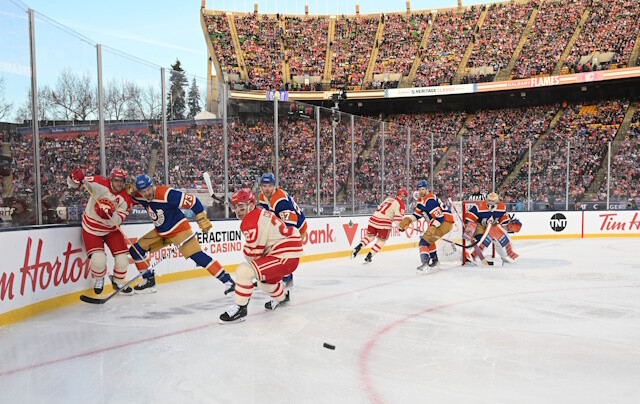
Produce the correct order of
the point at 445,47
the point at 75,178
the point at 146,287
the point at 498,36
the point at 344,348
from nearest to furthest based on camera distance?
the point at 344,348 → the point at 75,178 → the point at 146,287 → the point at 498,36 → the point at 445,47

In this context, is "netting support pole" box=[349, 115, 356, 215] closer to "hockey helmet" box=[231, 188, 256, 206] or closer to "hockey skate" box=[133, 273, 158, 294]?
"hockey skate" box=[133, 273, 158, 294]

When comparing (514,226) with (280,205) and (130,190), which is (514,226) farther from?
(130,190)

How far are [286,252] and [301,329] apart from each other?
0.75m

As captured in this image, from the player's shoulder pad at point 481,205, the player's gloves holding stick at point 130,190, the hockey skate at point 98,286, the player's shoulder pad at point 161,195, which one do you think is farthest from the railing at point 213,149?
the player's shoulder pad at point 481,205

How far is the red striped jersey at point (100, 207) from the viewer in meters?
5.56

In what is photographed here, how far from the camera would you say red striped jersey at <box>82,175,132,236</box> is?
5562 millimetres

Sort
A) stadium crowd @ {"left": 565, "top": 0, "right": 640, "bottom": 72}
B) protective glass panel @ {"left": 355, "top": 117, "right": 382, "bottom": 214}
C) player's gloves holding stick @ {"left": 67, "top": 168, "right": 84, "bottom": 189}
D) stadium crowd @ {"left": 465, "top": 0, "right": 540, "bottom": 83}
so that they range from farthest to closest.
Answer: stadium crowd @ {"left": 465, "top": 0, "right": 540, "bottom": 83} → stadium crowd @ {"left": 565, "top": 0, "right": 640, "bottom": 72} → protective glass panel @ {"left": 355, "top": 117, "right": 382, "bottom": 214} → player's gloves holding stick @ {"left": 67, "top": 168, "right": 84, "bottom": 189}

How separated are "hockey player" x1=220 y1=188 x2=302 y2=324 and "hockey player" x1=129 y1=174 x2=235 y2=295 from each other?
1109 millimetres

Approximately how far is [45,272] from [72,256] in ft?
1.50

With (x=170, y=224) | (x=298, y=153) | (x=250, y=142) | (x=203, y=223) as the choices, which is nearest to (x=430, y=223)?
(x=298, y=153)

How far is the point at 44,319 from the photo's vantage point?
4793 mm

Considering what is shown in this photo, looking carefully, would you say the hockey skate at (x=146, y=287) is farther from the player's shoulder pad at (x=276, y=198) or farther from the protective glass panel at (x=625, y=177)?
the protective glass panel at (x=625, y=177)

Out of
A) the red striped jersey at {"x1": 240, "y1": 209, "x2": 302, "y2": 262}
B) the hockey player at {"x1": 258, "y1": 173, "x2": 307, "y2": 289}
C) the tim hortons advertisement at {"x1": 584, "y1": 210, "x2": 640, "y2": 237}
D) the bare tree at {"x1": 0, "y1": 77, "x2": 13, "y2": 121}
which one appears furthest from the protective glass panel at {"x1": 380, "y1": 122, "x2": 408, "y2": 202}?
the bare tree at {"x1": 0, "y1": 77, "x2": 13, "y2": 121}

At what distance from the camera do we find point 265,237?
15.2 feet
